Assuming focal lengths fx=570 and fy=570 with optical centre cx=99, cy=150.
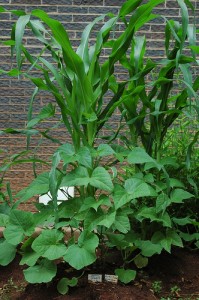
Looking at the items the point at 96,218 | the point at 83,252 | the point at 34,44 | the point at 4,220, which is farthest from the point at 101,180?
the point at 34,44

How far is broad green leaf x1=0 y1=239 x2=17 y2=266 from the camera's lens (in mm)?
2785

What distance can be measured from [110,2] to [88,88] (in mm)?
2707

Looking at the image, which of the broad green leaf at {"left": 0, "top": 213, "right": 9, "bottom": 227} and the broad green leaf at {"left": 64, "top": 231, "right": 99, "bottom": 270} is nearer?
the broad green leaf at {"left": 64, "top": 231, "right": 99, "bottom": 270}

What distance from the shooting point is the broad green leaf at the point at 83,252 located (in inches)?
97.5

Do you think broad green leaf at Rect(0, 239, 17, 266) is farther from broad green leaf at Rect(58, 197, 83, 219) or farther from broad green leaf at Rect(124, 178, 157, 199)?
broad green leaf at Rect(124, 178, 157, 199)

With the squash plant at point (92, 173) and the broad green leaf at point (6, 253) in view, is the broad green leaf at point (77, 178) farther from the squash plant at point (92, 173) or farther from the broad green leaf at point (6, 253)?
the broad green leaf at point (6, 253)

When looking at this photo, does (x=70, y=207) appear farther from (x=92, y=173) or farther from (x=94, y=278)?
(x=94, y=278)

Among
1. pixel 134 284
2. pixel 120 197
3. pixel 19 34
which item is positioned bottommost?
pixel 134 284

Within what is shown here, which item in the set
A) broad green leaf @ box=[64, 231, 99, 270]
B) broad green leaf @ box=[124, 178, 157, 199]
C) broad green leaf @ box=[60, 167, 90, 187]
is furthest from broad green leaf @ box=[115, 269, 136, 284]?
broad green leaf @ box=[60, 167, 90, 187]

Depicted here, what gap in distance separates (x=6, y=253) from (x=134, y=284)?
65 cm

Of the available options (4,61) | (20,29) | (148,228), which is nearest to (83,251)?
(148,228)

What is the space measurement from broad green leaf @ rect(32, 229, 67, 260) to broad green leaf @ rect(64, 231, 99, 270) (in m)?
0.05

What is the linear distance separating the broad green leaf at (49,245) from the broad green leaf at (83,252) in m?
0.05

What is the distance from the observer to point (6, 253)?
9.22 feet
